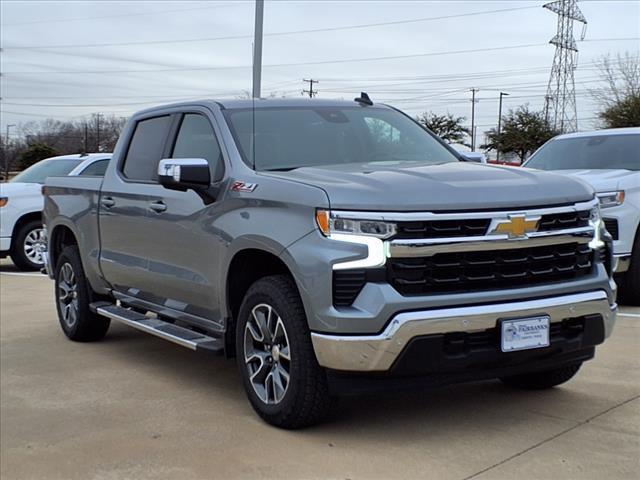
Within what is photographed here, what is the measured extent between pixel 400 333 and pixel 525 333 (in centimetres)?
69

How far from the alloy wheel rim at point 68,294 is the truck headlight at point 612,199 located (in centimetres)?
485

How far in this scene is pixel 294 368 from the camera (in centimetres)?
434

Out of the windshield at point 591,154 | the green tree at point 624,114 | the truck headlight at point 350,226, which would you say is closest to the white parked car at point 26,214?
the windshield at point 591,154

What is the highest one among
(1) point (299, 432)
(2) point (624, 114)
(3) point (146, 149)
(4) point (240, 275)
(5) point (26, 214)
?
(2) point (624, 114)

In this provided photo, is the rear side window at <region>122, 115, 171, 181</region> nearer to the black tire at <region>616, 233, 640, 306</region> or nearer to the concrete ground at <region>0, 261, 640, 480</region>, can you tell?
the concrete ground at <region>0, 261, 640, 480</region>

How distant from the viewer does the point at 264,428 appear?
15.2 ft

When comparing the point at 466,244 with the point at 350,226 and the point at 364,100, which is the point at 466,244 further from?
the point at 364,100

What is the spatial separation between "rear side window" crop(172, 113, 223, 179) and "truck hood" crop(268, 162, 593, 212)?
0.67 meters

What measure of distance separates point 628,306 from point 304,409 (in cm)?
497

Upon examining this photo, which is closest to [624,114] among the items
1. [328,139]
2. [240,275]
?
[328,139]

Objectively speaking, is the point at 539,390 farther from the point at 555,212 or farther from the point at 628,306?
the point at 628,306

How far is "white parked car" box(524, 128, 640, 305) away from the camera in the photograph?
7.87m

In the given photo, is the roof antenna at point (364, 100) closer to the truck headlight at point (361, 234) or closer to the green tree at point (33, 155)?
the truck headlight at point (361, 234)

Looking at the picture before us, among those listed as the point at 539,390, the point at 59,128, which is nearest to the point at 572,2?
the point at 59,128
